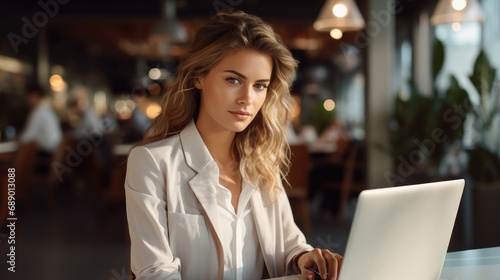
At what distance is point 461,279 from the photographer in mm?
1325

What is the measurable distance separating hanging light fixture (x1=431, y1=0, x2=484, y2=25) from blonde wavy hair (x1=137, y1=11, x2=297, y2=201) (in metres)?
2.80

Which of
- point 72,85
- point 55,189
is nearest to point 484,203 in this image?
point 55,189

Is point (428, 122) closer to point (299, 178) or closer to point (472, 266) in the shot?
point (299, 178)

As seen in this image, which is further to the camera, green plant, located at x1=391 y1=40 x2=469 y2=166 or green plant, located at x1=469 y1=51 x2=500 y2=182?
green plant, located at x1=391 y1=40 x2=469 y2=166

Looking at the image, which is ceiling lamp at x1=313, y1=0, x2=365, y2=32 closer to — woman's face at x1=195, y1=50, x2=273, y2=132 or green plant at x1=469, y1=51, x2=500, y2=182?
green plant at x1=469, y1=51, x2=500, y2=182

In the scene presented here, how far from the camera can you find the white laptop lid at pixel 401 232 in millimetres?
920

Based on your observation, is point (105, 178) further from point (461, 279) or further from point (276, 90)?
point (461, 279)

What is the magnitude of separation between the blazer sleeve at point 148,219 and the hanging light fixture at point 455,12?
3361 millimetres

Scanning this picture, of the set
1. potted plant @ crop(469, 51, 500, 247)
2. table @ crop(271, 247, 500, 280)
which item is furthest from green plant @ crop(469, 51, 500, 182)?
table @ crop(271, 247, 500, 280)

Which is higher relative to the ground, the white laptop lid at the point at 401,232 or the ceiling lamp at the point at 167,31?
the ceiling lamp at the point at 167,31

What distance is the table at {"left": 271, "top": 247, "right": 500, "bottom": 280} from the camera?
4.43 ft

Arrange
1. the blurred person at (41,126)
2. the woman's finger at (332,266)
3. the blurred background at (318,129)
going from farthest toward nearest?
the blurred person at (41,126)
the blurred background at (318,129)
the woman's finger at (332,266)

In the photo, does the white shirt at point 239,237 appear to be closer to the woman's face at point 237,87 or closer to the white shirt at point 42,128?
the woman's face at point 237,87

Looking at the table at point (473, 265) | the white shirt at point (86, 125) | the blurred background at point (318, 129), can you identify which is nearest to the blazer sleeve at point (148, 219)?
the blurred background at point (318, 129)
